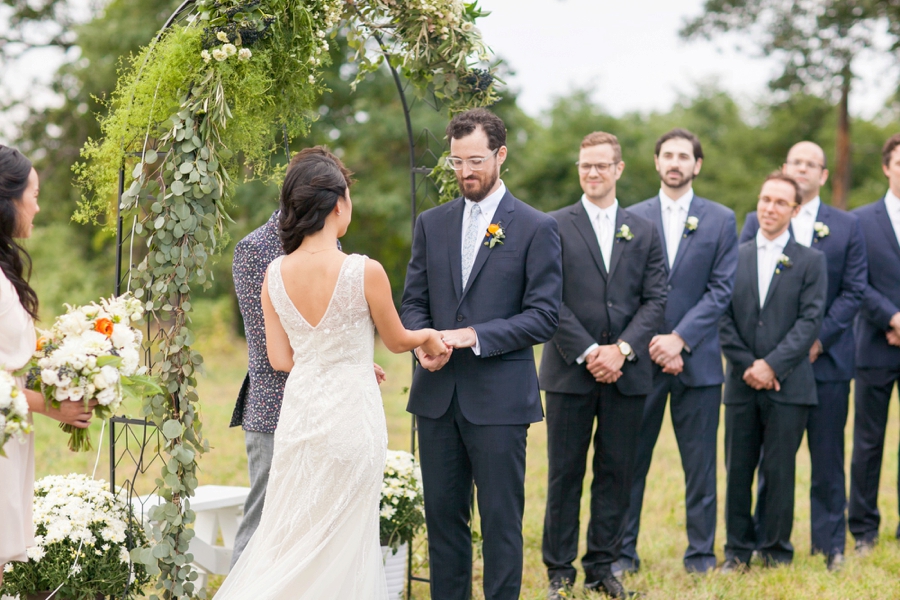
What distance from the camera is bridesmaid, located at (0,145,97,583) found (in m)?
3.07

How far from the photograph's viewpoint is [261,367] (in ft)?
13.4

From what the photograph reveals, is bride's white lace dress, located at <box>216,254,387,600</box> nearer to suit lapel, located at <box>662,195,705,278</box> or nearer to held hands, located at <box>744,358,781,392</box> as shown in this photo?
suit lapel, located at <box>662,195,705,278</box>

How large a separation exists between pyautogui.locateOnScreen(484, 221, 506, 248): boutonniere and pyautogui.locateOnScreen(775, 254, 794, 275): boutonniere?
2.36 m

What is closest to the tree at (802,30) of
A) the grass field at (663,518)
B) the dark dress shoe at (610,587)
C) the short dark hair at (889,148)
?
the grass field at (663,518)

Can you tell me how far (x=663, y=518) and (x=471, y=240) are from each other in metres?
3.84

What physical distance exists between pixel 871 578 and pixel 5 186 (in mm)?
4939

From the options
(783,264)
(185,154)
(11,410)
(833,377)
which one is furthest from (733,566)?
(11,410)

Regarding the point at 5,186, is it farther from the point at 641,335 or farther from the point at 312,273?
the point at 641,335

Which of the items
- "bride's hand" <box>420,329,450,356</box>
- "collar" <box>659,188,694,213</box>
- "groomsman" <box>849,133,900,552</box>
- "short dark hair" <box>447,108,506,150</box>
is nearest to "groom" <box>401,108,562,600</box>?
"short dark hair" <box>447,108,506,150</box>

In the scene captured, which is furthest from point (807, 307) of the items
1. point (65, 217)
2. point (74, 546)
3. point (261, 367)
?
point (65, 217)

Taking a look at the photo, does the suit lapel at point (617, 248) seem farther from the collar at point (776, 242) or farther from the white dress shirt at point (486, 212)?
the collar at point (776, 242)

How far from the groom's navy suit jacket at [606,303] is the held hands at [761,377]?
887 mm

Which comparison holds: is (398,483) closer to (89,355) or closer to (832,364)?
(89,355)

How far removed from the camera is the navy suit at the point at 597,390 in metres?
4.78
